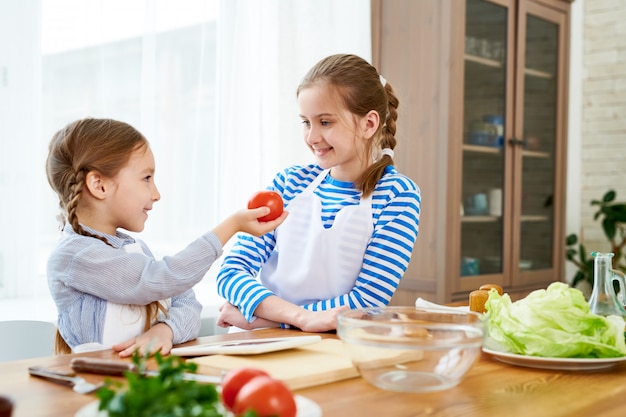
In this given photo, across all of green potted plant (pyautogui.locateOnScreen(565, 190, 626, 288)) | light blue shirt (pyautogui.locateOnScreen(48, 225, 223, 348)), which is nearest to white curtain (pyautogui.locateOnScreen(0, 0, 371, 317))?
light blue shirt (pyautogui.locateOnScreen(48, 225, 223, 348))

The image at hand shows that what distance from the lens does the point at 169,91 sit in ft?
9.18

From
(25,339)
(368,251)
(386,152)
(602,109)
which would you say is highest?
(602,109)

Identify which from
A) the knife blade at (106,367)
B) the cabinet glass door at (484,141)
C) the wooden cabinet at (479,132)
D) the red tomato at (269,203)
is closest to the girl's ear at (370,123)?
the red tomato at (269,203)

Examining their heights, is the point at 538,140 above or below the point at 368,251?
above

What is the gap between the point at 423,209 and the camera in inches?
138

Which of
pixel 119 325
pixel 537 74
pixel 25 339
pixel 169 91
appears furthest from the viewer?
pixel 537 74

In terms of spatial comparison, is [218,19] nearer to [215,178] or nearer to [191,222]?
[215,178]

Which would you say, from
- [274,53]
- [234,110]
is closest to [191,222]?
[234,110]

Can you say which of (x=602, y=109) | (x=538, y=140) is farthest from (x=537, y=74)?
(x=602, y=109)

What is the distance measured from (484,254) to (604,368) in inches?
102

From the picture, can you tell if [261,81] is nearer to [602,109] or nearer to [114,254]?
[114,254]

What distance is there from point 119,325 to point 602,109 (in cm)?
430

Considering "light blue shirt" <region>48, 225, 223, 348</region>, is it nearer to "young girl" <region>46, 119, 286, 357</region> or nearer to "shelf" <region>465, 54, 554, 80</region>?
"young girl" <region>46, 119, 286, 357</region>

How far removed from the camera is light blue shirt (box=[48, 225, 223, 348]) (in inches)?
53.6
